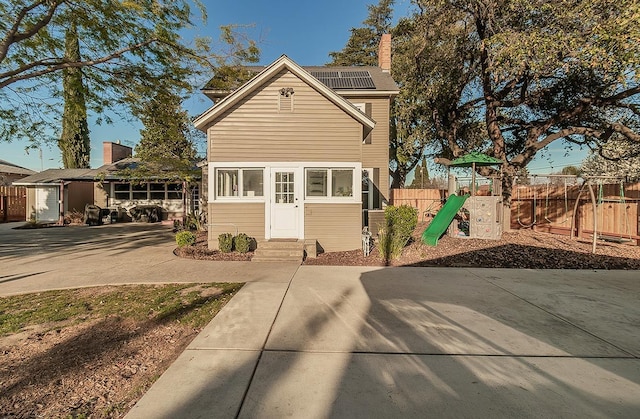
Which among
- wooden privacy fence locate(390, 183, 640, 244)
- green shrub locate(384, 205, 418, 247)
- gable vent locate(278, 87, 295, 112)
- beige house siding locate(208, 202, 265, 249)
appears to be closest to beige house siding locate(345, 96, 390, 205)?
green shrub locate(384, 205, 418, 247)

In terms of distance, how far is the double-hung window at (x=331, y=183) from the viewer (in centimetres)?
885

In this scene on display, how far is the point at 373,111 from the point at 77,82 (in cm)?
1014

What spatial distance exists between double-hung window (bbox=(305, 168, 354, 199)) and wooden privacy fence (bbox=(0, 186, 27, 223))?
22559 mm

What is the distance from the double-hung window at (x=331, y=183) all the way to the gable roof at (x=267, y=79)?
1.70 m

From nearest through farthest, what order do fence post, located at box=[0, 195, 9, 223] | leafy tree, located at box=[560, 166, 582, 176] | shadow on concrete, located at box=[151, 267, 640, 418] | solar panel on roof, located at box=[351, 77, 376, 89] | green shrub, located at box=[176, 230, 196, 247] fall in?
shadow on concrete, located at box=[151, 267, 640, 418] → green shrub, located at box=[176, 230, 196, 247] → solar panel on roof, located at box=[351, 77, 376, 89] → fence post, located at box=[0, 195, 9, 223] → leafy tree, located at box=[560, 166, 582, 176]

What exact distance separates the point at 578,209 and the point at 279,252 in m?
11.3

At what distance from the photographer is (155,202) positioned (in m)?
18.9

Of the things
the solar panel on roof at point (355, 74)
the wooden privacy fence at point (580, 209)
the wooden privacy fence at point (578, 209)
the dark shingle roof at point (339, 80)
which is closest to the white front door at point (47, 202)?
the dark shingle roof at point (339, 80)

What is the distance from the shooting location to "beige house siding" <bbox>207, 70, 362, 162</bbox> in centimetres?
881

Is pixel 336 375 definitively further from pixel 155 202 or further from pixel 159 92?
pixel 155 202

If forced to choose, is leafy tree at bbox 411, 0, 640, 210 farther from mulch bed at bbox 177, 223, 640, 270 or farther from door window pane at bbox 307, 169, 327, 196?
door window pane at bbox 307, 169, 327, 196

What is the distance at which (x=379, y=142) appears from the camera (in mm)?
12656

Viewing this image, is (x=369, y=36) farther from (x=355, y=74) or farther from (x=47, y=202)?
(x=47, y=202)

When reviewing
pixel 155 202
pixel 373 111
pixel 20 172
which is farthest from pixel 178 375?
pixel 20 172
